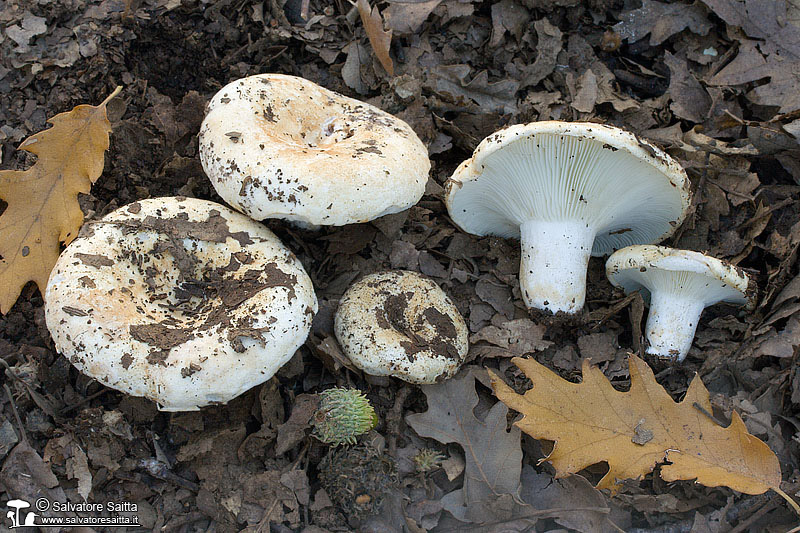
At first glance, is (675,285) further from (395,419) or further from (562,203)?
(395,419)

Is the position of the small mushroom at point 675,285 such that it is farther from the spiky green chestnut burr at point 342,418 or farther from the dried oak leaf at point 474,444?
the spiky green chestnut burr at point 342,418

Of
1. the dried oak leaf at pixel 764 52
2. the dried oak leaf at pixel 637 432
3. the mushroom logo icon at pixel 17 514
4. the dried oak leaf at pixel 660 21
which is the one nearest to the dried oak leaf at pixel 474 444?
the dried oak leaf at pixel 637 432

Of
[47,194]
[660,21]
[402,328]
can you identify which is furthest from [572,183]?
[47,194]

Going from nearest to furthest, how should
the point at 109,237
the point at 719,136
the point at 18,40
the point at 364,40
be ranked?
1. the point at 109,237
2. the point at 18,40
3. the point at 719,136
4. the point at 364,40

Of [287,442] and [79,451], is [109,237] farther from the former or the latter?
[287,442]

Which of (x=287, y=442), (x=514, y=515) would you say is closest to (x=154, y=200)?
(x=287, y=442)

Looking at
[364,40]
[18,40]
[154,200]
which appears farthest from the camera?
[364,40]
